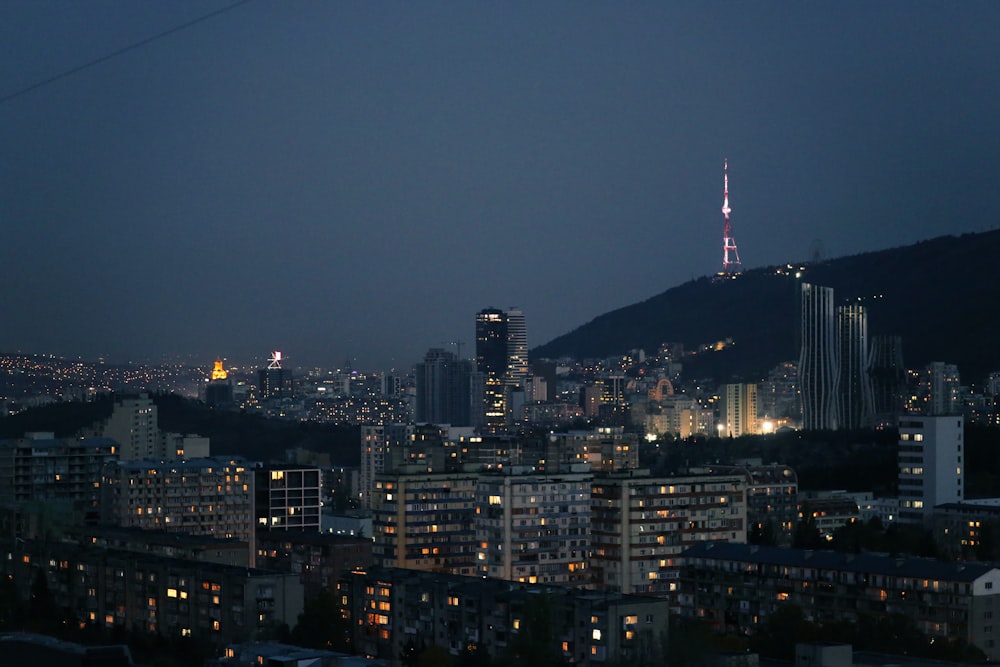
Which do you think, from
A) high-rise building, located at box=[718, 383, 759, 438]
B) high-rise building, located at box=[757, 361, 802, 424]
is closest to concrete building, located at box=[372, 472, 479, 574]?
high-rise building, located at box=[718, 383, 759, 438]

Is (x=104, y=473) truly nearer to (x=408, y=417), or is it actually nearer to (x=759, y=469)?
(x=759, y=469)

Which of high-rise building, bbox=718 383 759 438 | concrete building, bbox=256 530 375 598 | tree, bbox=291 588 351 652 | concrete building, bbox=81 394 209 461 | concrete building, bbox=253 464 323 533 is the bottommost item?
tree, bbox=291 588 351 652

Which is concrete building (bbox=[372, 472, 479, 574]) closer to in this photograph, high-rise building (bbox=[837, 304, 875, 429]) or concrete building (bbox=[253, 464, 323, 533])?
concrete building (bbox=[253, 464, 323, 533])

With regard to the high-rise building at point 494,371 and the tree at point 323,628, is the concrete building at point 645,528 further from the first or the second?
the high-rise building at point 494,371

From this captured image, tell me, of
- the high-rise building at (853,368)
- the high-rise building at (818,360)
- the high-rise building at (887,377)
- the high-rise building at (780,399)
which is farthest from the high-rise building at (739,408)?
the high-rise building at (887,377)

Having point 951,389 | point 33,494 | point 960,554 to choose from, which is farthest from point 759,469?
point 951,389

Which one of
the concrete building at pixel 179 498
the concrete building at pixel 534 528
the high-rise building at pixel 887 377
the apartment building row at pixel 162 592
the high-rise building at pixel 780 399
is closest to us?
the apartment building row at pixel 162 592
